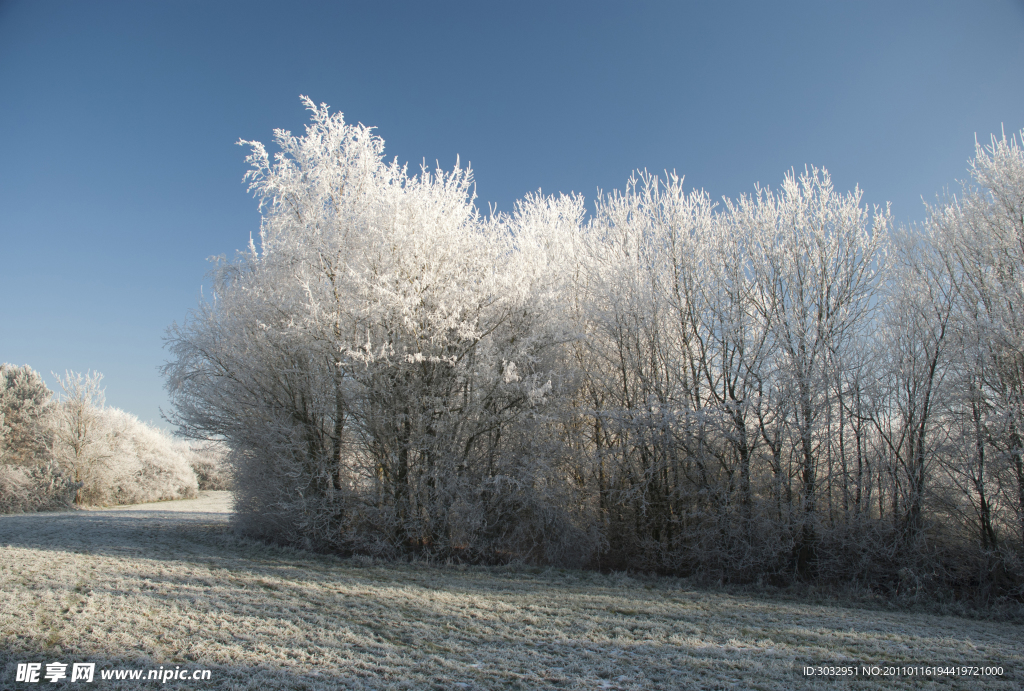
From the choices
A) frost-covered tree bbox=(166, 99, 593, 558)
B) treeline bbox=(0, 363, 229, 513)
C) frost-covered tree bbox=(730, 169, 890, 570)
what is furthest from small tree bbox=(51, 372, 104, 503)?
frost-covered tree bbox=(730, 169, 890, 570)

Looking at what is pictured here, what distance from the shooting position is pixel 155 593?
5.81 m

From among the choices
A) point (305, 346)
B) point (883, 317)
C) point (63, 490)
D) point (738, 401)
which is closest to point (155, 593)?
point (305, 346)

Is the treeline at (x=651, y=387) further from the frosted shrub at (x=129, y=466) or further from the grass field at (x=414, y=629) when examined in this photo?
the frosted shrub at (x=129, y=466)

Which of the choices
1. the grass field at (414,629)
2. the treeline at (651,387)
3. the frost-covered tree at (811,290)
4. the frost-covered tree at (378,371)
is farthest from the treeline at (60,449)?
the frost-covered tree at (811,290)

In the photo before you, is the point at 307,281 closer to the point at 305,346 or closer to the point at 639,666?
the point at 305,346

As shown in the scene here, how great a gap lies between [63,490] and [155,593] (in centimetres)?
1887

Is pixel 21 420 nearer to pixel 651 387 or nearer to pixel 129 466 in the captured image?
pixel 129 466

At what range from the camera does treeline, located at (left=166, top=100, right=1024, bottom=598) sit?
8.84 metres

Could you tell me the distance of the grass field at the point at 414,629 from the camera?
4.14 meters

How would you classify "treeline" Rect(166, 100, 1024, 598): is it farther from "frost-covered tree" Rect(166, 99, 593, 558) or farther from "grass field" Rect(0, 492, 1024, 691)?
"grass field" Rect(0, 492, 1024, 691)

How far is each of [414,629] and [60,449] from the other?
23402 millimetres

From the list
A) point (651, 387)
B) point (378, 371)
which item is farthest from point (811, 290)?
point (378, 371)

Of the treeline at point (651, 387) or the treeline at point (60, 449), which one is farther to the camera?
the treeline at point (60, 449)

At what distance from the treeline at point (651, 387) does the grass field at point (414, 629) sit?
5.06ft
